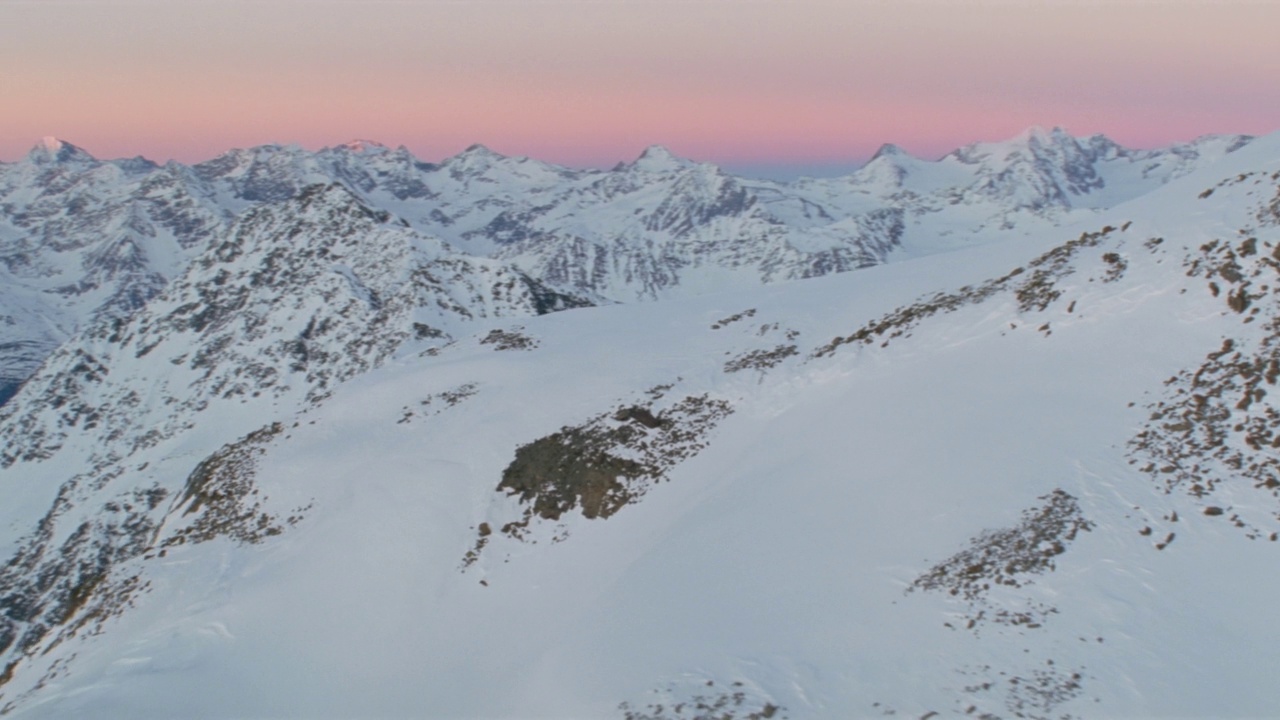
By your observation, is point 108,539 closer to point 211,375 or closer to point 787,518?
point 211,375

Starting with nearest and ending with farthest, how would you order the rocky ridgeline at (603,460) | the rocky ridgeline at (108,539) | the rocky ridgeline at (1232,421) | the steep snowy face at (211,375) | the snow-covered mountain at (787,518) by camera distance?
the snow-covered mountain at (787,518), the rocky ridgeline at (1232,421), the rocky ridgeline at (603,460), the rocky ridgeline at (108,539), the steep snowy face at (211,375)

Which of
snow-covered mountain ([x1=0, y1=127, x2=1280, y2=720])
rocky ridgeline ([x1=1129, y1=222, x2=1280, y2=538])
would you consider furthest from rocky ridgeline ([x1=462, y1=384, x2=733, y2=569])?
rocky ridgeline ([x1=1129, y1=222, x2=1280, y2=538])

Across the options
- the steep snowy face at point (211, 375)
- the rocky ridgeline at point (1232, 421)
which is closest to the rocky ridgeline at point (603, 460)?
the steep snowy face at point (211, 375)

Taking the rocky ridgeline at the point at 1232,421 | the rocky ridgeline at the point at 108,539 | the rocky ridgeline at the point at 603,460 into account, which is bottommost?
the rocky ridgeline at the point at 108,539

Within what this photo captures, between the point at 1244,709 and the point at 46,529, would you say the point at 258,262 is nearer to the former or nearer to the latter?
the point at 46,529

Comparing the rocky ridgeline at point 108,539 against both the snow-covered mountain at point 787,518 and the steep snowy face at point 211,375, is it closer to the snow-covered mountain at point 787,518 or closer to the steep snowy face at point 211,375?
the steep snowy face at point 211,375

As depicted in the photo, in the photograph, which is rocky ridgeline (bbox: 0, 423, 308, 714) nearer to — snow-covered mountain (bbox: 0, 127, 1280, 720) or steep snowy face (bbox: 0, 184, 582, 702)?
steep snowy face (bbox: 0, 184, 582, 702)

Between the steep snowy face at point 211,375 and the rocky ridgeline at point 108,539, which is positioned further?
the steep snowy face at point 211,375

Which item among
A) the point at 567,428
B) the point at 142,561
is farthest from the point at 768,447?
the point at 142,561
